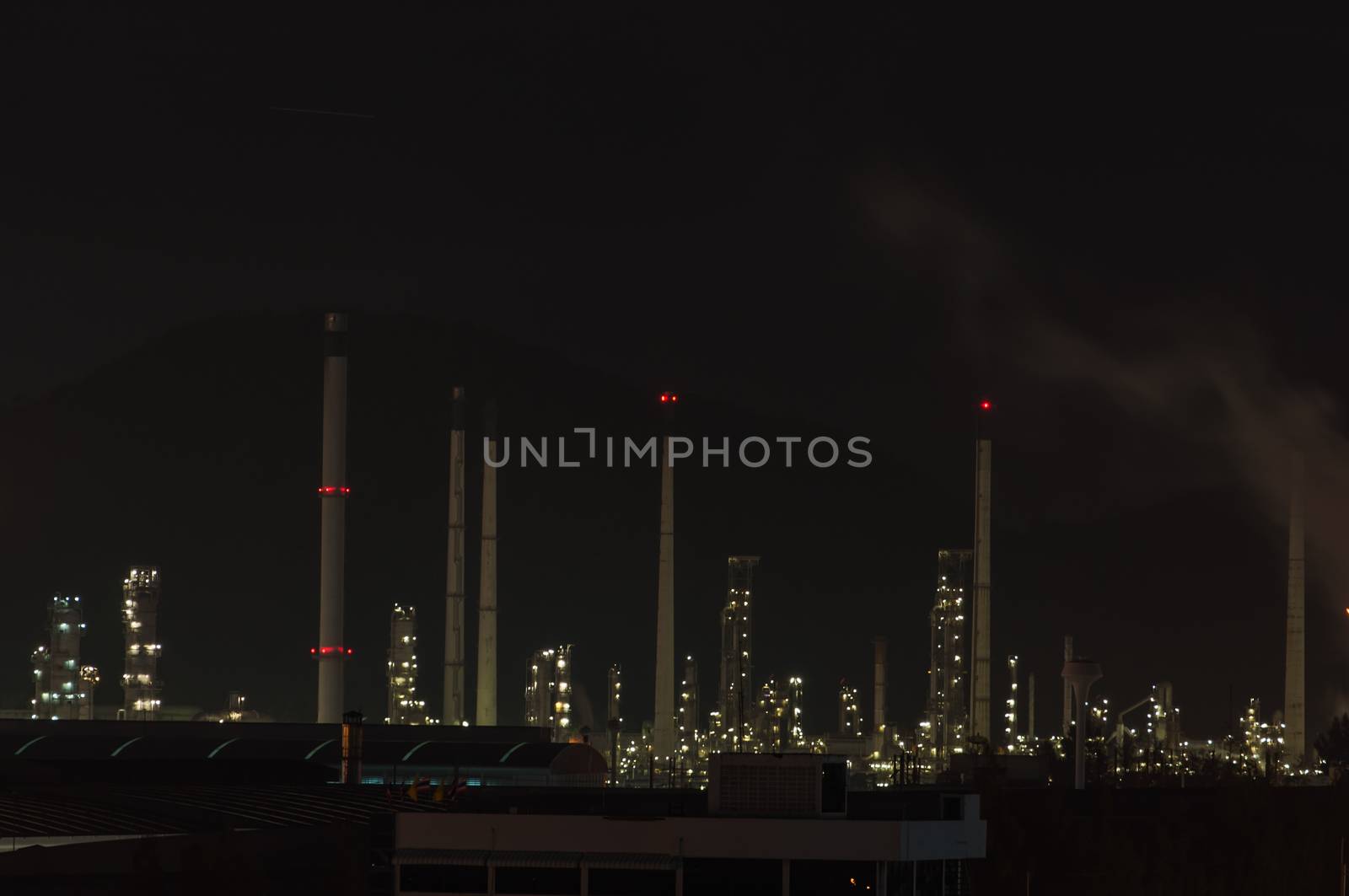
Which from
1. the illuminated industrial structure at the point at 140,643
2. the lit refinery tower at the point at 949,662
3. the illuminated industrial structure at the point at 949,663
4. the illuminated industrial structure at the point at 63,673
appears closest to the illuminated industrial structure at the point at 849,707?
the illuminated industrial structure at the point at 949,663

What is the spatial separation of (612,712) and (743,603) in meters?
13.0

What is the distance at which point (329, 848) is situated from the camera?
32.0 meters

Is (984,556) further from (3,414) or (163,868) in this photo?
(3,414)

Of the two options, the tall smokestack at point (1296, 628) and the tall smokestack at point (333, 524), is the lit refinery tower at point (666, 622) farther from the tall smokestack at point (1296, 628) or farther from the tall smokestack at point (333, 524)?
the tall smokestack at point (1296, 628)

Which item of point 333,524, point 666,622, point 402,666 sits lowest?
point 402,666

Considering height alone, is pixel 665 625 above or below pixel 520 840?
above

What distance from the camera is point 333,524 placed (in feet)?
251

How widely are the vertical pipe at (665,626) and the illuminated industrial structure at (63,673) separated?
25619 mm

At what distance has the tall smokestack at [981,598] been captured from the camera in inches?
3393

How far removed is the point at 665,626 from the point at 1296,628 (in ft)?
104

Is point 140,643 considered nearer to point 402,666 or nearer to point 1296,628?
point 402,666

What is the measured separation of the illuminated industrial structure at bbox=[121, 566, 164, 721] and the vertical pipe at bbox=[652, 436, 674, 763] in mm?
23116

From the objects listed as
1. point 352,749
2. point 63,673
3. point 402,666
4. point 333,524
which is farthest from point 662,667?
point 352,749

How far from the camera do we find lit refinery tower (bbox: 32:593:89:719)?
89000 millimetres
